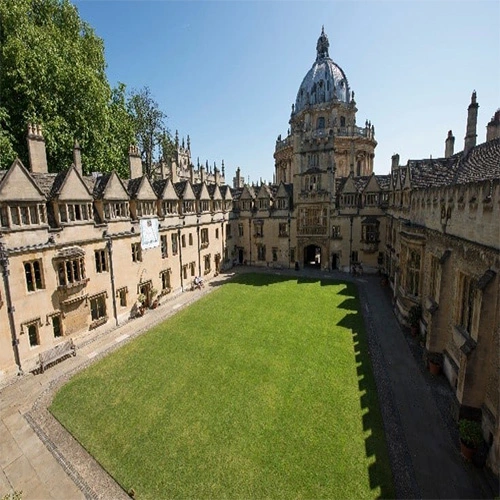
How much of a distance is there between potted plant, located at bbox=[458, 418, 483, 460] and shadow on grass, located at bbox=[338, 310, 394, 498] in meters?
2.65

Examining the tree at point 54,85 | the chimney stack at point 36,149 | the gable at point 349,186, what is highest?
the tree at point 54,85

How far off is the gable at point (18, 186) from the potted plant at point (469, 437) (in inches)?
923

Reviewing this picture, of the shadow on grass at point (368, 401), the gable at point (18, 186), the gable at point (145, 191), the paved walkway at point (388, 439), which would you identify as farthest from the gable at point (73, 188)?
the shadow on grass at point (368, 401)

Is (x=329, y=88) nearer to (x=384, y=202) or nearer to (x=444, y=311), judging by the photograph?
(x=384, y=202)

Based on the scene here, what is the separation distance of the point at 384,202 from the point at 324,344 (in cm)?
2389

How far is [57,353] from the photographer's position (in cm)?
1770

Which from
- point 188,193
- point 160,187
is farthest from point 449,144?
point 160,187

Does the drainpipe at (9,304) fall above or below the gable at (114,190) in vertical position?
below

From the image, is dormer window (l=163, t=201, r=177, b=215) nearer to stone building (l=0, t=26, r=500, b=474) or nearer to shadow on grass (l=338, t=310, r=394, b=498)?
stone building (l=0, t=26, r=500, b=474)

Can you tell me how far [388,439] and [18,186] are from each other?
22.0 meters

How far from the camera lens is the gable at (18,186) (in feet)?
49.9

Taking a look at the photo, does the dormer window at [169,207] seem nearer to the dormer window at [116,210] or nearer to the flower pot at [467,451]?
the dormer window at [116,210]

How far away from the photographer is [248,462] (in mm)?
10273

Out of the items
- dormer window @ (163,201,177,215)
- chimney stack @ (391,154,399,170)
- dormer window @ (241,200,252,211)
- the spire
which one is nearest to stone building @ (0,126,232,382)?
dormer window @ (163,201,177,215)
